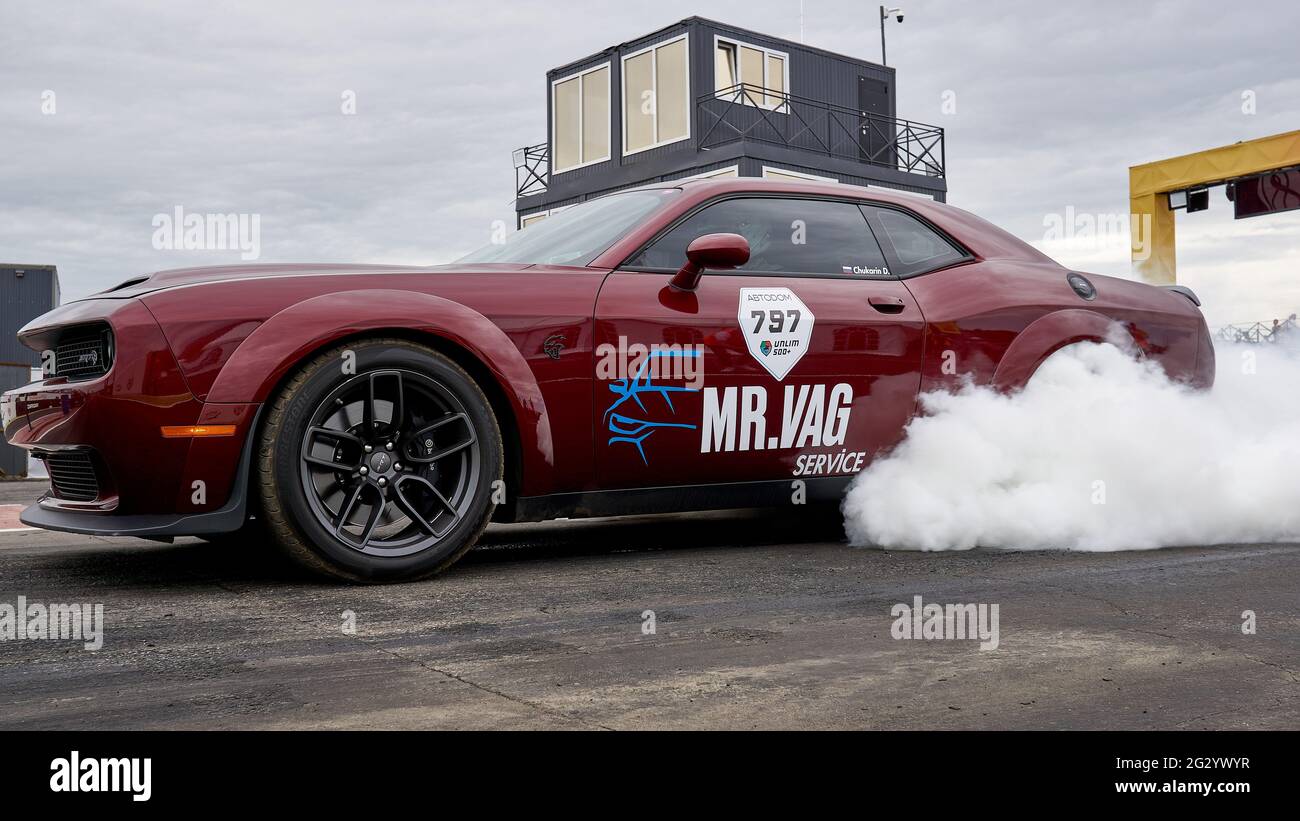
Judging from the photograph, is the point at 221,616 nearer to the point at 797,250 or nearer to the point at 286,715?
the point at 286,715

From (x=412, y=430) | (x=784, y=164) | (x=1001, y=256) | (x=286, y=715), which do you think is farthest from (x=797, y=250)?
(x=784, y=164)

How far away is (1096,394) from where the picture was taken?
5254mm

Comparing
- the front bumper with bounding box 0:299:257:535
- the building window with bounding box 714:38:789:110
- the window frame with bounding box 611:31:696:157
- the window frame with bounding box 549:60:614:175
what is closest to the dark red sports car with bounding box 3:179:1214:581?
the front bumper with bounding box 0:299:257:535

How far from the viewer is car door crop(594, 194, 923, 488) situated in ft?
14.2

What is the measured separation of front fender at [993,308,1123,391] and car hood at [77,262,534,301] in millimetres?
2229

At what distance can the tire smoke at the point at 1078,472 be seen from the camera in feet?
16.2

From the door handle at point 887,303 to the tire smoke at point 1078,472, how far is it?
0.41 meters

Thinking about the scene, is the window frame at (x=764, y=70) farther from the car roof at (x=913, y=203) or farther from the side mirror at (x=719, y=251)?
the side mirror at (x=719, y=251)

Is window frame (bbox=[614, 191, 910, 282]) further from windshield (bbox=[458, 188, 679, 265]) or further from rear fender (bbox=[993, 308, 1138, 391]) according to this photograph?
rear fender (bbox=[993, 308, 1138, 391])

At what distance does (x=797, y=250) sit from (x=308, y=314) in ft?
6.96

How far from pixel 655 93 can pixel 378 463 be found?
67.5ft

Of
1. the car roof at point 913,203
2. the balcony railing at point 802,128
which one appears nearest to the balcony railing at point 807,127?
the balcony railing at point 802,128

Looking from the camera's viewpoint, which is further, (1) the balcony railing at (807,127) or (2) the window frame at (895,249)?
(1) the balcony railing at (807,127)
